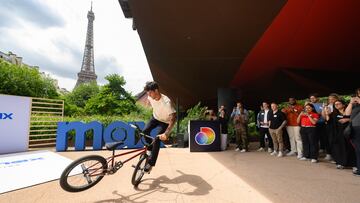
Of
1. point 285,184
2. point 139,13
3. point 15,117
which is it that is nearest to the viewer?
point 285,184

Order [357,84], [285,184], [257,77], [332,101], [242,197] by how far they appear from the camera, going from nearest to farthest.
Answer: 1. [242,197]
2. [285,184]
3. [332,101]
4. [357,84]
5. [257,77]

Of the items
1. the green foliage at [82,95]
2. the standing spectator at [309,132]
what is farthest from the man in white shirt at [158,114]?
the green foliage at [82,95]

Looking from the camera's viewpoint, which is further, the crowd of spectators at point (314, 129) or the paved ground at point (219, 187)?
the crowd of spectators at point (314, 129)

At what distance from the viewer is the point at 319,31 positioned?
263 inches

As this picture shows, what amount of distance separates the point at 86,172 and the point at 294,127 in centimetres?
611

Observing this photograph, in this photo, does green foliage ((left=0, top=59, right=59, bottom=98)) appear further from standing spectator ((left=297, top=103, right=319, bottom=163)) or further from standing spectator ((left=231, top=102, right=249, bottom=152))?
standing spectator ((left=297, top=103, right=319, bottom=163))

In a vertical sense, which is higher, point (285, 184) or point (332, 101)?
point (332, 101)

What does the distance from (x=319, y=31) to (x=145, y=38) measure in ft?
20.1

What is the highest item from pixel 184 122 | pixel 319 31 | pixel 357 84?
pixel 319 31

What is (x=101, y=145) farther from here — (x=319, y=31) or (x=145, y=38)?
(x=319, y=31)

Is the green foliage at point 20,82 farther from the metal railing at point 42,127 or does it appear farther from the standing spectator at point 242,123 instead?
the standing spectator at point 242,123

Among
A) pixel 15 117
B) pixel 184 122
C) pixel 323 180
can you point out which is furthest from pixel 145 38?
pixel 323 180

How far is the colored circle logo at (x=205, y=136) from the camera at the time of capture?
8.07 meters

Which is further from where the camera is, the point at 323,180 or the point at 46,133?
the point at 46,133
